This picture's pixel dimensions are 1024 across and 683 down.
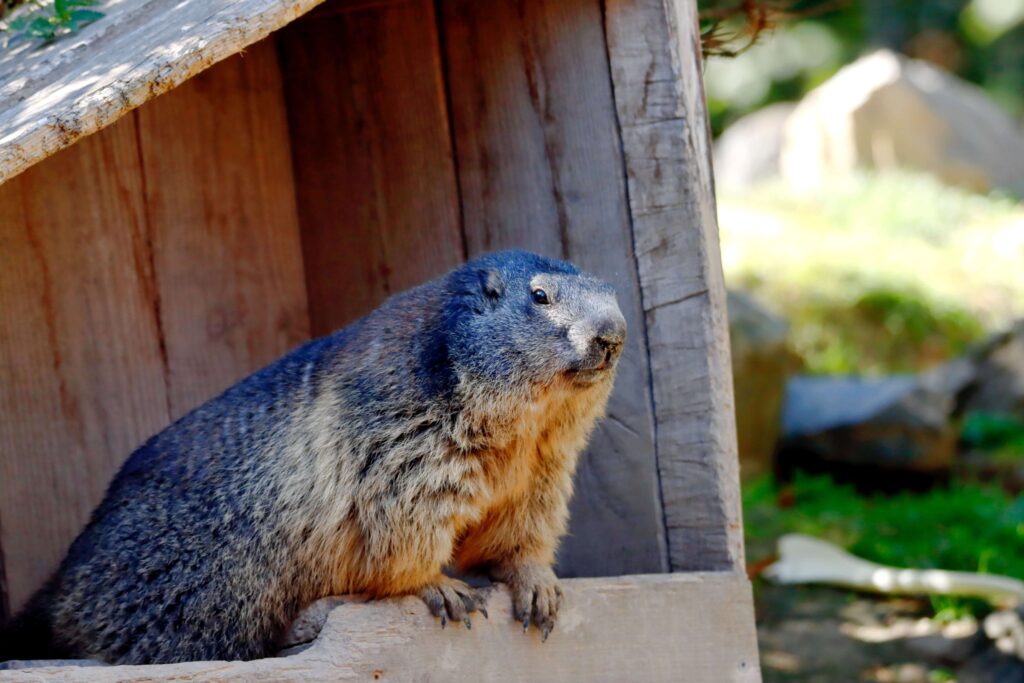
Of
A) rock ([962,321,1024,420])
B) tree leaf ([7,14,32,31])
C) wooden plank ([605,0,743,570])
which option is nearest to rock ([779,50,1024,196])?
rock ([962,321,1024,420])

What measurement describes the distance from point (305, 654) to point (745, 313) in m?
7.10

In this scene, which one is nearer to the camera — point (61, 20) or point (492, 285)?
point (61, 20)

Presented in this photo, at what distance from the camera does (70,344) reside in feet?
14.4

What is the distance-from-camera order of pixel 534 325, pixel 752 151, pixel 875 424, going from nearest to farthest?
pixel 534 325 < pixel 875 424 < pixel 752 151

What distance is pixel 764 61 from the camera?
2447cm

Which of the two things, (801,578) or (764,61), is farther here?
(764,61)

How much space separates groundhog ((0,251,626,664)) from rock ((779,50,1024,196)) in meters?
12.4

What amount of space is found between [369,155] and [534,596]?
1.98 m

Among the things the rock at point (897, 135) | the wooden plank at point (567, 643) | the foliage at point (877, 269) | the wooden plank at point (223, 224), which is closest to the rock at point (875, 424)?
the foliage at point (877, 269)

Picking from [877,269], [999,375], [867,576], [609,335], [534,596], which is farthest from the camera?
[877,269]

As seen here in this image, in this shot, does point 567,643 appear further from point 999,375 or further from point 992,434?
point 999,375

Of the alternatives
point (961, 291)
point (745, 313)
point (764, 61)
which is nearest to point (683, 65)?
point (745, 313)

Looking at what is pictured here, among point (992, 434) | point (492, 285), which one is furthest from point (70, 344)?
point (992, 434)

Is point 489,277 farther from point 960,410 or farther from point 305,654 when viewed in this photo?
point 960,410
